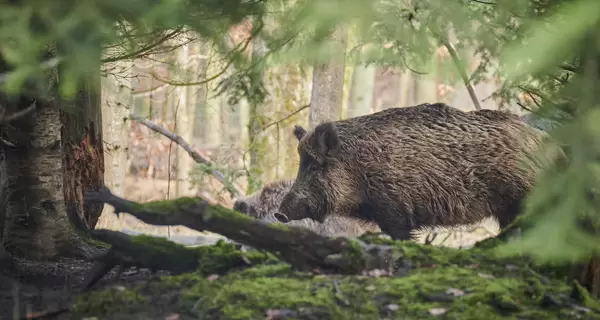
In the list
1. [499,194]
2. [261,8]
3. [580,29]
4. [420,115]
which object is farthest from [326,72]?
[580,29]

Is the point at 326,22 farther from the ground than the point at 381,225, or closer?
farther from the ground

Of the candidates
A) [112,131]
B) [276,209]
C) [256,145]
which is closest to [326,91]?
[276,209]

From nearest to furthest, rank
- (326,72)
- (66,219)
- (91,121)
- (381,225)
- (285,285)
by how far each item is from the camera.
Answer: (285,285) < (66,219) < (91,121) < (381,225) < (326,72)

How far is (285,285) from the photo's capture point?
4156mm

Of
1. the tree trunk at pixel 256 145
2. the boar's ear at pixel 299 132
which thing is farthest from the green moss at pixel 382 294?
the tree trunk at pixel 256 145

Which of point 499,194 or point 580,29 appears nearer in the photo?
point 580,29

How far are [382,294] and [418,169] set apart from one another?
251 cm

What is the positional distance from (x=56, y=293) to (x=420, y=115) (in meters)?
3.60

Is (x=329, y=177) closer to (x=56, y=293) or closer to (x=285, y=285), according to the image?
(x=285, y=285)

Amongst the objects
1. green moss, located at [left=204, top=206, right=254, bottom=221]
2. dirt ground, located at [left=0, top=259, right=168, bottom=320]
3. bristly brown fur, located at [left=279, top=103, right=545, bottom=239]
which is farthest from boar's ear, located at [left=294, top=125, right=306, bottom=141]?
green moss, located at [left=204, top=206, right=254, bottom=221]

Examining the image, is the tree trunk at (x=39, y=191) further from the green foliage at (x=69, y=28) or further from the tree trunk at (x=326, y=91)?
the tree trunk at (x=326, y=91)

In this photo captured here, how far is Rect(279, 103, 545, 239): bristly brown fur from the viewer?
6273 millimetres

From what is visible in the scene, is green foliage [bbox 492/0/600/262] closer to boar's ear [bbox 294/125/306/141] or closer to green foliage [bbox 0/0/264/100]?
green foliage [bbox 0/0/264/100]

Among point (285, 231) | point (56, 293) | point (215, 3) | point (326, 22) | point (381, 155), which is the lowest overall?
point (56, 293)
